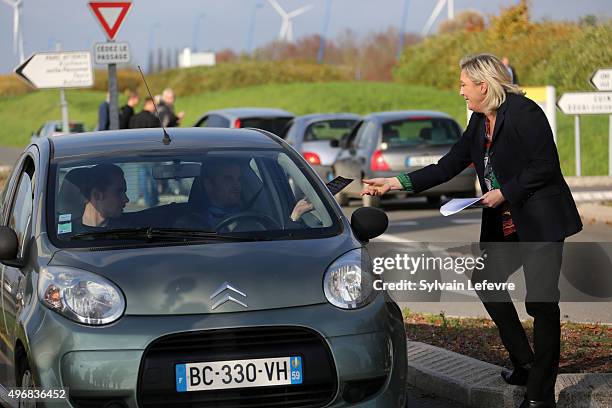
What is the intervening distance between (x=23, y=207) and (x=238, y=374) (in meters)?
1.90

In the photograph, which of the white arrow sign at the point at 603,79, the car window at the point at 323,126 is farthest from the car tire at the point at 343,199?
the white arrow sign at the point at 603,79

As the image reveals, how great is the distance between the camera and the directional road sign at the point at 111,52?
1753 centimetres

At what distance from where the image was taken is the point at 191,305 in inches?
212

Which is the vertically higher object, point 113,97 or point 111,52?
point 111,52

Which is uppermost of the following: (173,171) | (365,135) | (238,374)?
(173,171)

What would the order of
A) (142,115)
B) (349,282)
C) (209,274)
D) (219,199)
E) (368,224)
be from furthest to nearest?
(142,115) → (219,199) → (368,224) → (349,282) → (209,274)

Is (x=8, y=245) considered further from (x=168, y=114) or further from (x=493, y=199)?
(x=168, y=114)

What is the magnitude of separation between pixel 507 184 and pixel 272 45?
123m

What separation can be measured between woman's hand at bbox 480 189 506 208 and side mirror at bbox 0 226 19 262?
2.13m

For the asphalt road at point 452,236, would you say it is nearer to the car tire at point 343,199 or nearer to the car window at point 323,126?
the car tire at point 343,199

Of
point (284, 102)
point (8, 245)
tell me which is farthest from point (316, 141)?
point (284, 102)

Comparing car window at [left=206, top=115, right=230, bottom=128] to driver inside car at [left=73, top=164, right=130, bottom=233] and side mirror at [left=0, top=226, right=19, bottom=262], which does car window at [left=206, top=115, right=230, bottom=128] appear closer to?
driver inside car at [left=73, top=164, right=130, bottom=233]

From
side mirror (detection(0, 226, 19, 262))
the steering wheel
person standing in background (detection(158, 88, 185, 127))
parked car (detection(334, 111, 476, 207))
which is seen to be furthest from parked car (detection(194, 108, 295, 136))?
side mirror (detection(0, 226, 19, 262))

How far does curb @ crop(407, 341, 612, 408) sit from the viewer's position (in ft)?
20.7
